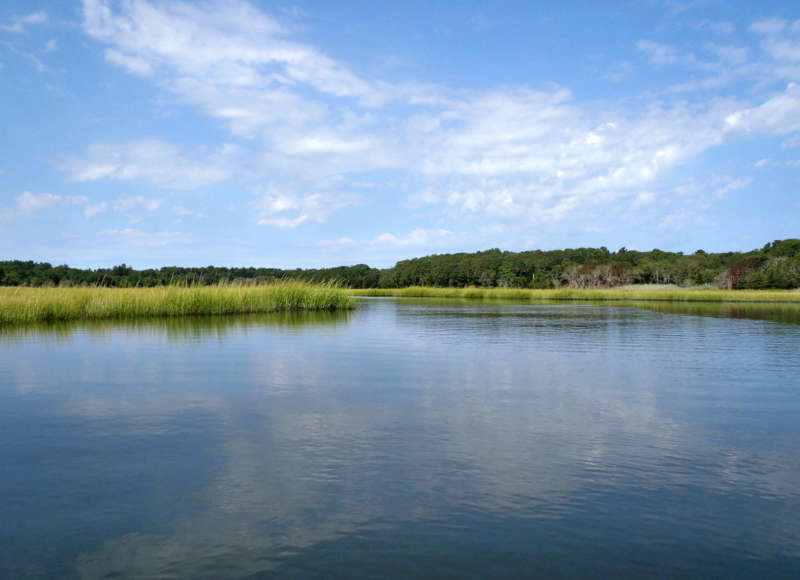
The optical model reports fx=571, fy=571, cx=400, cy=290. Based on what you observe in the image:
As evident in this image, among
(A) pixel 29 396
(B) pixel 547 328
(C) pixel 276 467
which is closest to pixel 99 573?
(C) pixel 276 467

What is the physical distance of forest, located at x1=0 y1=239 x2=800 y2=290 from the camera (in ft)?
215

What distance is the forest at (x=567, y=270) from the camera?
65438 mm

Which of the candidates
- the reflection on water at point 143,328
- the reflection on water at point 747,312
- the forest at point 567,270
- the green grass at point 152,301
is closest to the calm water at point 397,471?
the reflection on water at point 143,328

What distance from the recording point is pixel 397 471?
4.34 m

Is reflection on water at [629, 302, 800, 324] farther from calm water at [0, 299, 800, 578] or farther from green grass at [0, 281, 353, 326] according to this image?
green grass at [0, 281, 353, 326]

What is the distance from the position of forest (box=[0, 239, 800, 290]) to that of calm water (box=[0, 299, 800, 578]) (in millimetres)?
38148

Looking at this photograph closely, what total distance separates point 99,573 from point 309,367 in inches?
256

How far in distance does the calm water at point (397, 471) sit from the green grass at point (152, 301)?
1137cm

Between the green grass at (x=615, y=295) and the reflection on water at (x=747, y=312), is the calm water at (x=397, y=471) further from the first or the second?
the green grass at (x=615, y=295)

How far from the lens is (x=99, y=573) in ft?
9.64

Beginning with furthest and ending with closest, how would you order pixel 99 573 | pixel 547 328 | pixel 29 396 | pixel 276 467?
pixel 547 328 → pixel 29 396 → pixel 276 467 → pixel 99 573

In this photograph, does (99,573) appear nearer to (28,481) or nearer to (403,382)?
(28,481)

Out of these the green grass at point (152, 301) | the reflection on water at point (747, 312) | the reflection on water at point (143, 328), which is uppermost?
the green grass at point (152, 301)

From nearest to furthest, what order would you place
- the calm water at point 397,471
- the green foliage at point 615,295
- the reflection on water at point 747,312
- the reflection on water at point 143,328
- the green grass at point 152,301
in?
the calm water at point 397,471 → the reflection on water at point 143,328 → the green grass at point 152,301 → the reflection on water at point 747,312 → the green foliage at point 615,295
